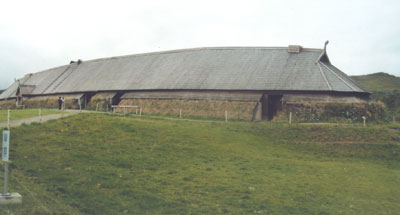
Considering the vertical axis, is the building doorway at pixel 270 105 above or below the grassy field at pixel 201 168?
above

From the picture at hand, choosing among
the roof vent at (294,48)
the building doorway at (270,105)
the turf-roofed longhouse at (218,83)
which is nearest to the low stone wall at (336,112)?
the turf-roofed longhouse at (218,83)

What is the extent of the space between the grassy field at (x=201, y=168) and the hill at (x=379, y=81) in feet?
249

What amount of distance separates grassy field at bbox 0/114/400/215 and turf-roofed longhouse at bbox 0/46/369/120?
353 inches

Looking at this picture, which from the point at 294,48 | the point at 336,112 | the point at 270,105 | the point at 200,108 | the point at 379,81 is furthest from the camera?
the point at 379,81

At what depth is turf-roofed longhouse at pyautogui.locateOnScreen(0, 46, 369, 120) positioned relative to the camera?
141 feet

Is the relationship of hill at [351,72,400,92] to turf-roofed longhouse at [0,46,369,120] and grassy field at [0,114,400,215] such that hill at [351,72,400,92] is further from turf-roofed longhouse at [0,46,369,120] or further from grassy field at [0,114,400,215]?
grassy field at [0,114,400,215]

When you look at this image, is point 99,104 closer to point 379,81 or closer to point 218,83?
point 218,83

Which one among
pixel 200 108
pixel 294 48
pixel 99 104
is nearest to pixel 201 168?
pixel 200 108

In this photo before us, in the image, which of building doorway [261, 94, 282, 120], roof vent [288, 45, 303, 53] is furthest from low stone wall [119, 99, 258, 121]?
roof vent [288, 45, 303, 53]

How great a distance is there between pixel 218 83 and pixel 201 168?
27.2 metres

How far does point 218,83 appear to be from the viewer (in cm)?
4744

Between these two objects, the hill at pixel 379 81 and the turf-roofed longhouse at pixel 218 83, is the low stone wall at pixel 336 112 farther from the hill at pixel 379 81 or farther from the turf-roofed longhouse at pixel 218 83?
the hill at pixel 379 81

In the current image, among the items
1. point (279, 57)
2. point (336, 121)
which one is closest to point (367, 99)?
point (336, 121)

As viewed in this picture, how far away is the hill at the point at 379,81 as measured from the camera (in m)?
103
